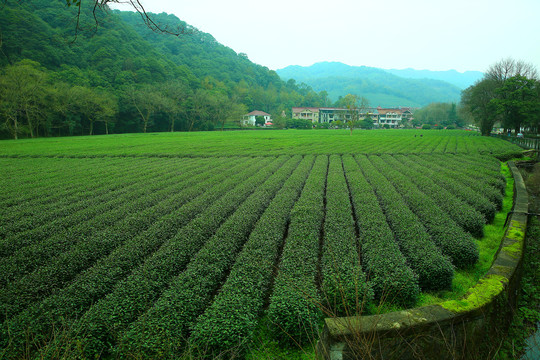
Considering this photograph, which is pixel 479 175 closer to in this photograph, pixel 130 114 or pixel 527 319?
pixel 527 319

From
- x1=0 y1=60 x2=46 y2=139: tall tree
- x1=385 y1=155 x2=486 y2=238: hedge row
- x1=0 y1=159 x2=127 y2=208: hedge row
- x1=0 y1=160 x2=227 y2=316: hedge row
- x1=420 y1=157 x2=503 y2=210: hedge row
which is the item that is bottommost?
x1=0 y1=160 x2=227 y2=316: hedge row

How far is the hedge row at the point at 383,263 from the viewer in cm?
545

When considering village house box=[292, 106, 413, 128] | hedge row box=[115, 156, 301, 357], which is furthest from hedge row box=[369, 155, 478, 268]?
village house box=[292, 106, 413, 128]

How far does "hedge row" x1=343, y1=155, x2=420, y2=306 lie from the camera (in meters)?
5.45

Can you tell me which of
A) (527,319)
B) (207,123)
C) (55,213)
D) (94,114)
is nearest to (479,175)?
(527,319)

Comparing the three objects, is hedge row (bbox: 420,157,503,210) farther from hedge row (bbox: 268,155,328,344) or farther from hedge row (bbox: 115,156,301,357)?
hedge row (bbox: 115,156,301,357)

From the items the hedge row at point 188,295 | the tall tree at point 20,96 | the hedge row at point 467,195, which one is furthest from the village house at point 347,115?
the hedge row at point 188,295

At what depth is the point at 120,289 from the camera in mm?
5242

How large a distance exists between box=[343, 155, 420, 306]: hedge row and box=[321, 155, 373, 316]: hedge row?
0.27 meters

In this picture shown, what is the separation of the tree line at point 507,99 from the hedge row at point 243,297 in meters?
56.9

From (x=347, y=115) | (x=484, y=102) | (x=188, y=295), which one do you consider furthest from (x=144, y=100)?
(x=347, y=115)

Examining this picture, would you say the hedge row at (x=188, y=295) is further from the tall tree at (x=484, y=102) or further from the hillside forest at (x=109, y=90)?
Result: the tall tree at (x=484, y=102)

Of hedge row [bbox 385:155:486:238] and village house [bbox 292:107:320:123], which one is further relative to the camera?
village house [bbox 292:107:320:123]

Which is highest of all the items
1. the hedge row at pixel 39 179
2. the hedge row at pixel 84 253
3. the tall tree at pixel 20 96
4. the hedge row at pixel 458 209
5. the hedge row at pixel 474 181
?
the tall tree at pixel 20 96
